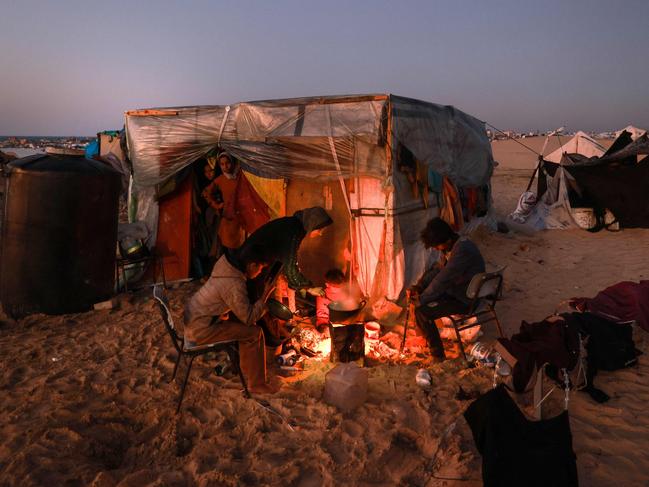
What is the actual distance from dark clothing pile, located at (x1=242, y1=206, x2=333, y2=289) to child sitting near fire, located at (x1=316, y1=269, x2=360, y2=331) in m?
0.32

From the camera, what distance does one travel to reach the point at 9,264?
5828 mm

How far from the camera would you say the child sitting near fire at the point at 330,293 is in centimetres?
559

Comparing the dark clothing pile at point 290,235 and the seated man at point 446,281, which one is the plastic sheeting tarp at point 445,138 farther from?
the seated man at point 446,281

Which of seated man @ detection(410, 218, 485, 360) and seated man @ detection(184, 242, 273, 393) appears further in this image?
seated man @ detection(410, 218, 485, 360)

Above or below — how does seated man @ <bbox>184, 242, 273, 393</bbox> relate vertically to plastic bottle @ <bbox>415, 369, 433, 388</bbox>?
above

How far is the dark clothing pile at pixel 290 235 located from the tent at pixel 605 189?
868 cm

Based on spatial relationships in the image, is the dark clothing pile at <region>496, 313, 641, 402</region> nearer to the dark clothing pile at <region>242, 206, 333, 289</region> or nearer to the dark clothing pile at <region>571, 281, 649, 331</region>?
the dark clothing pile at <region>571, 281, 649, 331</region>

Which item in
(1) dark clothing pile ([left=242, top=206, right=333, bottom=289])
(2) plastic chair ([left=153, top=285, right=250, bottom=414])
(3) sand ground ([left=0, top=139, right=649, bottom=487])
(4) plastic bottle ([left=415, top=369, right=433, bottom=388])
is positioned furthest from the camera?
(1) dark clothing pile ([left=242, top=206, right=333, bottom=289])

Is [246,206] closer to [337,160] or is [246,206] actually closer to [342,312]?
[337,160]

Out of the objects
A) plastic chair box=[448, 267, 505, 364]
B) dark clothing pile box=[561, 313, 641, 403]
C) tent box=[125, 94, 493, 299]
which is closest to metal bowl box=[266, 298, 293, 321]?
tent box=[125, 94, 493, 299]

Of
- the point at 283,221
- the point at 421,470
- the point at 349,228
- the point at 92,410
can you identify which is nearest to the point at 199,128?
the point at 283,221

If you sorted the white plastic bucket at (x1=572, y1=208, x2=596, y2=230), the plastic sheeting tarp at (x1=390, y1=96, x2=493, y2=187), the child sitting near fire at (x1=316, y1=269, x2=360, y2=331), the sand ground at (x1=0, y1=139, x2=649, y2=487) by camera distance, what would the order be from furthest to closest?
the white plastic bucket at (x1=572, y1=208, x2=596, y2=230), the plastic sheeting tarp at (x1=390, y1=96, x2=493, y2=187), the child sitting near fire at (x1=316, y1=269, x2=360, y2=331), the sand ground at (x1=0, y1=139, x2=649, y2=487)

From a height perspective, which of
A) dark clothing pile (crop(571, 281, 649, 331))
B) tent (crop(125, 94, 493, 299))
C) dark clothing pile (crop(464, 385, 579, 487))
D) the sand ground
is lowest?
the sand ground

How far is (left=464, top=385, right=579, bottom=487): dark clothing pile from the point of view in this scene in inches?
97.3
